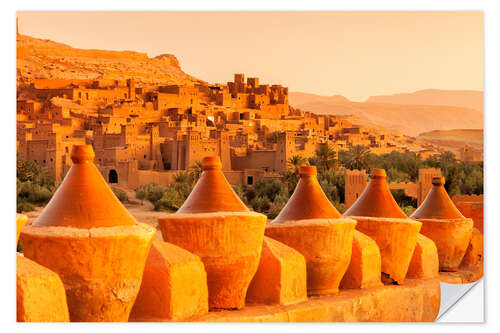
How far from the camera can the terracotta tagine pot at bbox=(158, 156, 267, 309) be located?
19.7ft

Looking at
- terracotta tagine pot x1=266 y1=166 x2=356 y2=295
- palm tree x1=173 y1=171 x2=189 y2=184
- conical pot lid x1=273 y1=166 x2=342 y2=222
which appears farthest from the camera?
palm tree x1=173 y1=171 x2=189 y2=184

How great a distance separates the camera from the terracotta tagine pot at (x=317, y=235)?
6.91 meters

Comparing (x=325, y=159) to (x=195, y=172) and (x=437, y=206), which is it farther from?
(x=437, y=206)

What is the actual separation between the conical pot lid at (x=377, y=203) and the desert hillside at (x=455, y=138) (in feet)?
2.94

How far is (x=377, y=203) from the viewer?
26.8 ft

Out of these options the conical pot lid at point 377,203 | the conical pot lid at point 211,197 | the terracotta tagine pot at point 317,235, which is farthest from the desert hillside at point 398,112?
the conical pot lid at point 211,197

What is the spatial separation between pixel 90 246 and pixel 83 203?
0.35m

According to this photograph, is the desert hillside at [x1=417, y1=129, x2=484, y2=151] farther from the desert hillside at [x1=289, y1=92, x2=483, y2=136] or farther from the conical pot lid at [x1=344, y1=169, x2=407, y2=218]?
the conical pot lid at [x1=344, y1=169, x2=407, y2=218]

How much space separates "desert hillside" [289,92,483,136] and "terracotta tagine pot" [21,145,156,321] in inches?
140

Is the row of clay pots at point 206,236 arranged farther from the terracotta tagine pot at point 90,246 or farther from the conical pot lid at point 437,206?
the conical pot lid at point 437,206

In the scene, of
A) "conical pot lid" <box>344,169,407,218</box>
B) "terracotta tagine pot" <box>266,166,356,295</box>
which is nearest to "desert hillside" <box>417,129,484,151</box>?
"conical pot lid" <box>344,169,407,218</box>

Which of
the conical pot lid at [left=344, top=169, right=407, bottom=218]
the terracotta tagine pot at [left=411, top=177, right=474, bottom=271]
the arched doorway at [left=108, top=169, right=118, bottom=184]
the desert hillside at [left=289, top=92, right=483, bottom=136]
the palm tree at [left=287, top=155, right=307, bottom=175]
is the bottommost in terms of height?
the terracotta tagine pot at [left=411, top=177, right=474, bottom=271]
